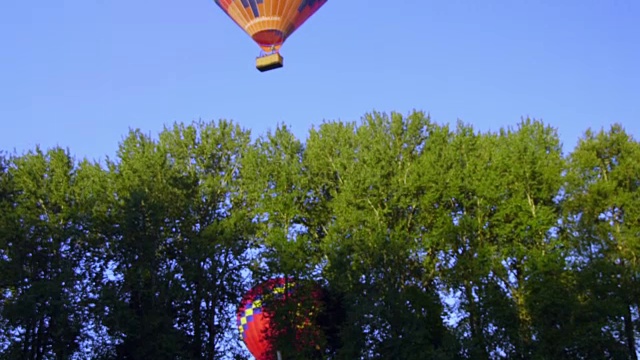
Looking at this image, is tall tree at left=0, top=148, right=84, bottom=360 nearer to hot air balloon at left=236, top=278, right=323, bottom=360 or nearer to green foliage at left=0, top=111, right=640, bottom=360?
green foliage at left=0, top=111, right=640, bottom=360

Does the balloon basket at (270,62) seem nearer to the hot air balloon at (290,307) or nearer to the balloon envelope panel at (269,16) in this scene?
the balloon envelope panel at (269,16)

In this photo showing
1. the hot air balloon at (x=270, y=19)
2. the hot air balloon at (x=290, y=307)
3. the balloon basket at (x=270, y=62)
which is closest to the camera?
the hot air balloon at (x=290, y=307)

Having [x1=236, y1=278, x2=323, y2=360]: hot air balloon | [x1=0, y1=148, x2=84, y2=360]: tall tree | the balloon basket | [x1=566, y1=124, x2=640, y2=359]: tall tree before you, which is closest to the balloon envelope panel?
the balloon basket

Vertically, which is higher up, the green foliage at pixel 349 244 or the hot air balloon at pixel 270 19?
the hot air balloon at pixel 270 19

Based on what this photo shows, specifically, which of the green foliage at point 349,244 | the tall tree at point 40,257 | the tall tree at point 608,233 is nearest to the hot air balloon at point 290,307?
the green foliage at point 349,244

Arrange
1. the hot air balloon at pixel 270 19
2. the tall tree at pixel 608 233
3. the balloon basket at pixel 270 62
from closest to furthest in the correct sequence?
the tall tree at pixel 608 233
the balloon basket at pixel 270 62
the hot air balloon at pixel 270 19

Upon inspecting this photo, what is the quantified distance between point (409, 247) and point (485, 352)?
→ 6.38m

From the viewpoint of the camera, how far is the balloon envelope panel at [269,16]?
45.7 meters

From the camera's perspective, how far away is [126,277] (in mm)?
39312

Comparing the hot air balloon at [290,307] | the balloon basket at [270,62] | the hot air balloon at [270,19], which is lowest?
the hot air balloon at [290,307]

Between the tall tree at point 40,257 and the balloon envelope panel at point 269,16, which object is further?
the balloon envelope panel at point 269,16

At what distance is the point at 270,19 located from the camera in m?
46.0

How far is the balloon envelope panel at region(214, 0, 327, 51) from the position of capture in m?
45.7

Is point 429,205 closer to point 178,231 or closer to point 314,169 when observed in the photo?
point 314,169
